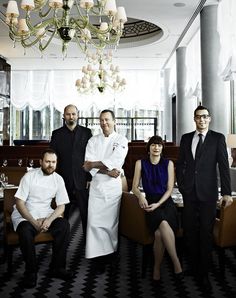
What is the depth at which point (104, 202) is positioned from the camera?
385 cm

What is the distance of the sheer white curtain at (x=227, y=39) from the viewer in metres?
6.85

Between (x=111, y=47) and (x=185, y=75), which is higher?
(x=111, y=47)

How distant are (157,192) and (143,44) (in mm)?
8858

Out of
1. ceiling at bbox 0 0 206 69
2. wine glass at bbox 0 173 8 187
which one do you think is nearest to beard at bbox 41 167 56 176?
wine glass at bbox 0 173 8 187

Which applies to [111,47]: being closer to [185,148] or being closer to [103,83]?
[103,83]

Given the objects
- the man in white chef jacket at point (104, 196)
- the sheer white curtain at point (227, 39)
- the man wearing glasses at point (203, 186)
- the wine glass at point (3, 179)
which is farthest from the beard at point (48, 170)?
the sheer white curtain at point (227, 39)

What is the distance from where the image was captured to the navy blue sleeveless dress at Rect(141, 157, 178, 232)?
3.64 metres

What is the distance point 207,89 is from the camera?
26.1ft

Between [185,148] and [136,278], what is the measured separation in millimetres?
1313

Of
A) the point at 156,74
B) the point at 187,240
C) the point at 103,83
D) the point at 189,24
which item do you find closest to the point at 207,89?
the point at 189,24

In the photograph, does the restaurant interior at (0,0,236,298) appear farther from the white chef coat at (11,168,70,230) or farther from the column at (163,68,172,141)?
the white chef coat at (11,168,70,230)

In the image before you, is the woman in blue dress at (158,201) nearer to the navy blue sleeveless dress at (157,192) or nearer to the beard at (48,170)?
the navy blue sleeveless dress at (157,192)

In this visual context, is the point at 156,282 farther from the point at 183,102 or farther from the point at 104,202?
the point at 183,102

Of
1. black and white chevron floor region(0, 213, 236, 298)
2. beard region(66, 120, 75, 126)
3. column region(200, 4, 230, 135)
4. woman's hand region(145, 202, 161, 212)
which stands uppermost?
column region(200, 4, 230, 135)
